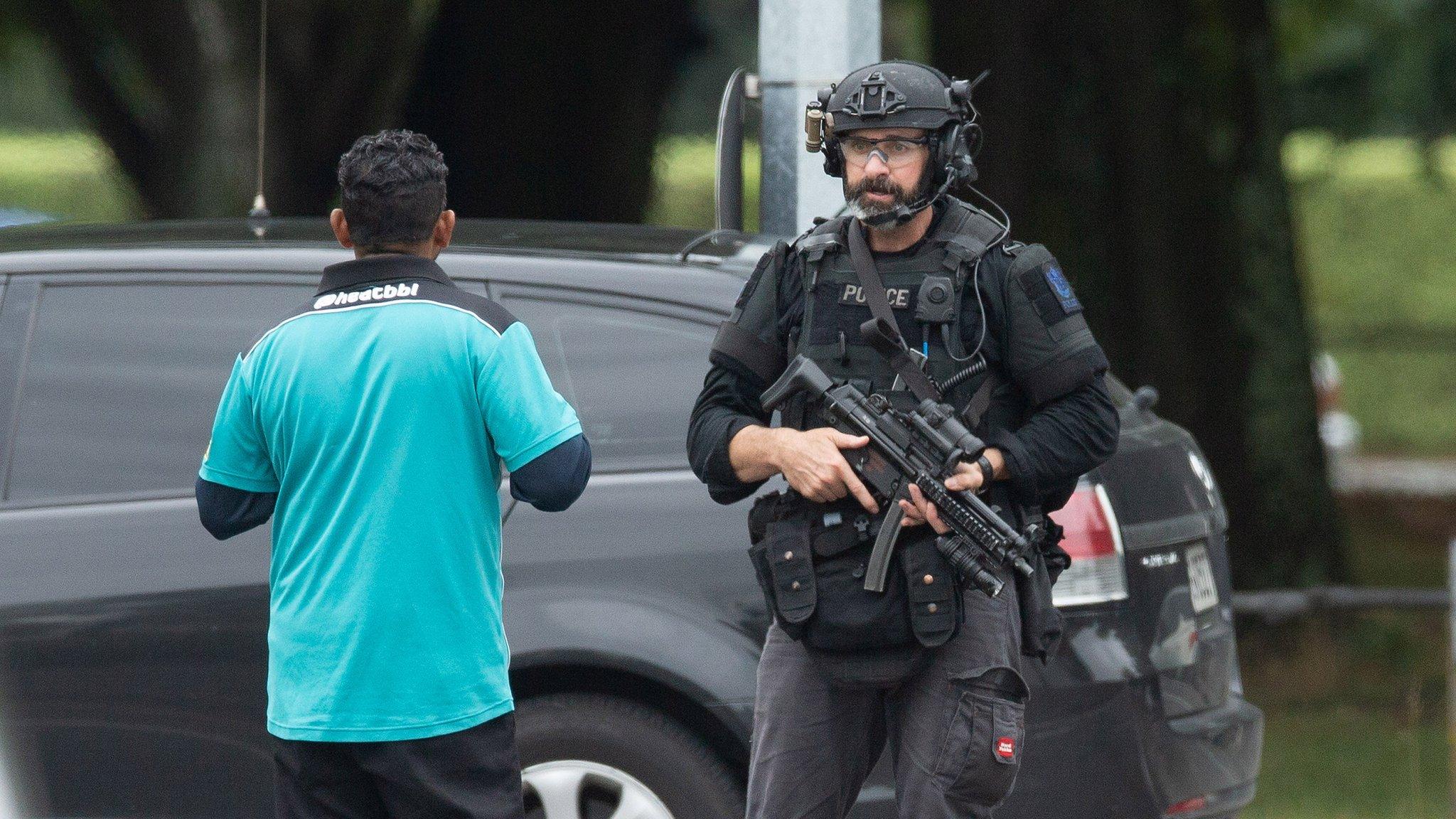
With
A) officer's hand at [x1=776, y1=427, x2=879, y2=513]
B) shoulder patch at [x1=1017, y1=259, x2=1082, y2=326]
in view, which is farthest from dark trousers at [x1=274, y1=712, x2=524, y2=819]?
shoulder patch at [x1=1017, y1=259, x2=1082, y2=326]

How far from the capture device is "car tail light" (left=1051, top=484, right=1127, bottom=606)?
3971 mm

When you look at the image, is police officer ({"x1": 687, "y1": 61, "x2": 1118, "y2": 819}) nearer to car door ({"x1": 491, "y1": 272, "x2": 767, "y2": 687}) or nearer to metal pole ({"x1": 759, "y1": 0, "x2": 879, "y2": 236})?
car door ({"x1": 491, "y1": 272, "x2": 767, "y2": 687})

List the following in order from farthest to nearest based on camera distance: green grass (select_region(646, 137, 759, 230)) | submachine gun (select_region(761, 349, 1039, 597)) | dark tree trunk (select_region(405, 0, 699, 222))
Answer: dark tree trunk (select_region(405, 0, 699, 222)), green grass (select_region(646, 137, 759, 230)), submachine gun (select_region(761, 349, 1039, 597))

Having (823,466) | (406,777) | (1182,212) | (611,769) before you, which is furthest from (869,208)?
(1182,212)

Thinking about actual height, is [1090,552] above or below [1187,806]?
above

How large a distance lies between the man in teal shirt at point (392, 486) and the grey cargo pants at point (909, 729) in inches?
22.7

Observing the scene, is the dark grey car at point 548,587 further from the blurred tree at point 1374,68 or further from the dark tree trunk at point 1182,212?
the blurred tree at point 1374,68

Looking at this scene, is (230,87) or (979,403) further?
(230,87)

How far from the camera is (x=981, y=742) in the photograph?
329 cm

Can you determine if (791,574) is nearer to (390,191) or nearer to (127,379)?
(390,191)

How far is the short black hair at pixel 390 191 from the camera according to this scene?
10.2 ft

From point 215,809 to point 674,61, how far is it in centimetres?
991

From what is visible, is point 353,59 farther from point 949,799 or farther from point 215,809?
point 949,799

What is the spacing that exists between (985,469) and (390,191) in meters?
1.13
